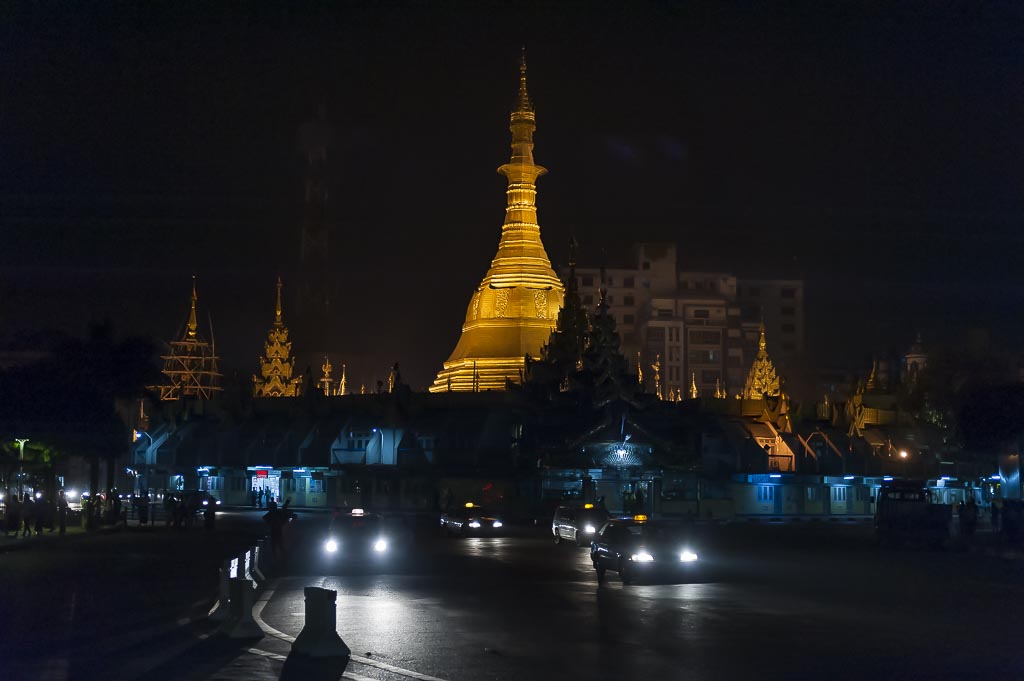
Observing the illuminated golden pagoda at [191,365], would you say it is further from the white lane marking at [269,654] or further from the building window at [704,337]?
the white lane marking at [269,654]

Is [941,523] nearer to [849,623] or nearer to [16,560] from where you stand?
[849,623]

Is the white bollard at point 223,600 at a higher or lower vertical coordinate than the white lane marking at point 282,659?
higher

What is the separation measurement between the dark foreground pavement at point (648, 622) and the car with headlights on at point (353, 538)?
1.83 metres

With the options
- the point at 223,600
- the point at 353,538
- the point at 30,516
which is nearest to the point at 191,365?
the point at 30,516

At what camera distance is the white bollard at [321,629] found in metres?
14.0

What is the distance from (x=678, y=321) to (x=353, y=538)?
10009 centimetres

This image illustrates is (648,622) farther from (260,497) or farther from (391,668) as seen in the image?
(260,497)

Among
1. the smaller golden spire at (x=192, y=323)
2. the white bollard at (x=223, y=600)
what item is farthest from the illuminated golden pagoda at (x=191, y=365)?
the white bollard at (x=223, y=600)

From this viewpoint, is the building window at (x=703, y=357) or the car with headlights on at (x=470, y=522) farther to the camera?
the building window at (x=703, y=357)

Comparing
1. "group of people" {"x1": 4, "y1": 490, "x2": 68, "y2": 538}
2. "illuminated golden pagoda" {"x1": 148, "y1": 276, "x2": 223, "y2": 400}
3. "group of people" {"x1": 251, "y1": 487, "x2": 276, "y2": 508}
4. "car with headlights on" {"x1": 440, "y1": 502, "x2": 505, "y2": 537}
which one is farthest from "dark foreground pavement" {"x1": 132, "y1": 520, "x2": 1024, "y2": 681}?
"illuminated golden pagoda" {"x1": 148, "y1": 276, "x2": 223, "y2": 400}

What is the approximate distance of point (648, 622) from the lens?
18.2 meters

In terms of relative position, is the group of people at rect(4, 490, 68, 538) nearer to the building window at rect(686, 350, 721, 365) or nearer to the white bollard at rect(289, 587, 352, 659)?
the white bollard at rect(289, 587, 352, 659)

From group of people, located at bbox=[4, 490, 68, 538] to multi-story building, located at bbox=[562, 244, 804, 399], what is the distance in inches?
3358

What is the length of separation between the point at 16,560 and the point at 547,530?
2358 centimetres
